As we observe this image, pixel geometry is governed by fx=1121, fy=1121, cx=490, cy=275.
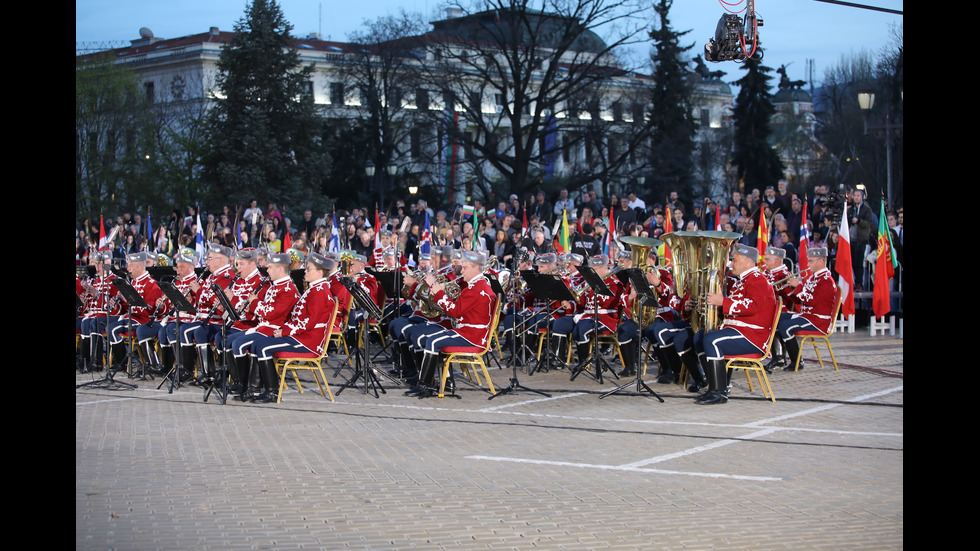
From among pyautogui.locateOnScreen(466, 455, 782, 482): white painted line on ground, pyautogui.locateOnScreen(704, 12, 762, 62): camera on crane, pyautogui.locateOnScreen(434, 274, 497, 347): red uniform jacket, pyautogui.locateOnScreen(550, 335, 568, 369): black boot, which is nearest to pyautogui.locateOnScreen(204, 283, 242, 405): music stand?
pyautogui.locateOnScreen(434, 274, 497, 347): red uniform jacket

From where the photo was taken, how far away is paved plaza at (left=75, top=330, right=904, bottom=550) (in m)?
6.68

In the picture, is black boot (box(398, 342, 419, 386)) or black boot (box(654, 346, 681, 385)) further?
A: black boot (box(398, 342, 419, 386))

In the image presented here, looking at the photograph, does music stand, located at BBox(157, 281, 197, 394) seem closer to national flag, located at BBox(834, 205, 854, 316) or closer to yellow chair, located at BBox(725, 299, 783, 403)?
yellow chair, located at BBox(725, 299, 783, 403)

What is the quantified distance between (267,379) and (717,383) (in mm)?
4862

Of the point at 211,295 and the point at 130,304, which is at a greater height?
the point at 211,295

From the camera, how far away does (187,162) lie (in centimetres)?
5116

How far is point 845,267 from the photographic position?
749 inches

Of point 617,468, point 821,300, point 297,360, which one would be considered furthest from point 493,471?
point 821,300

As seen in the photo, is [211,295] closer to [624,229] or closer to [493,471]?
[493,471]

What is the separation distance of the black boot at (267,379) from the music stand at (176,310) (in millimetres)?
1073

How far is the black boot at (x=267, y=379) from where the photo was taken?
40.2 feet

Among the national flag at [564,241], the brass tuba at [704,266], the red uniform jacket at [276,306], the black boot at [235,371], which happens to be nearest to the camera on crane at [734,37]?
the brass tuba at [704,266]

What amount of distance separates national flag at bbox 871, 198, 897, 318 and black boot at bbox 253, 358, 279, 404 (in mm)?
11391

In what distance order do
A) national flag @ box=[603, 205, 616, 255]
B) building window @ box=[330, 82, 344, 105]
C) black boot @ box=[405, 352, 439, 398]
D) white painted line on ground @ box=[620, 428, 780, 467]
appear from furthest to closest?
building window @ box=[330, 82, 344, 105] < national flag @ box=[603, 205, 616, 255] < black boot @ box=[405, 352, 439, 398] < white painted line on ground @ box=[620, 428, 780, 467]
